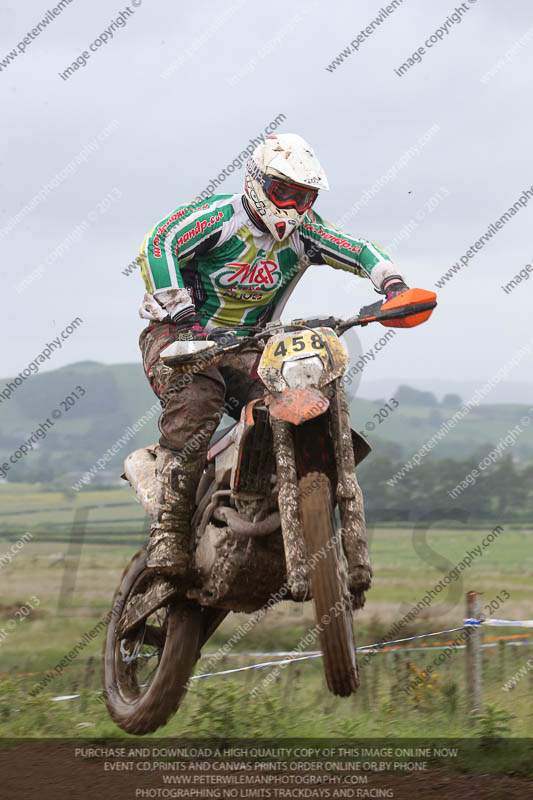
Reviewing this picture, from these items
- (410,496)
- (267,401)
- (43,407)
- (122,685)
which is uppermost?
(43,407)

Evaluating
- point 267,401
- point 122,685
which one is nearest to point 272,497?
point 267,401

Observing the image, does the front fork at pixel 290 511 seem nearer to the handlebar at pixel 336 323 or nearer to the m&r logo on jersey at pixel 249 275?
the handlebar at pixel 336 323

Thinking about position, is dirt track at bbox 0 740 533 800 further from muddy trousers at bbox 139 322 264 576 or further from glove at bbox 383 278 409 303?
glove at bbox 383 278 409 303

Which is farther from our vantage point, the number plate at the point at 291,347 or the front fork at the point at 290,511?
the number plate at the point at 291,347

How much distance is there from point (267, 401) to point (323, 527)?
2.57ft

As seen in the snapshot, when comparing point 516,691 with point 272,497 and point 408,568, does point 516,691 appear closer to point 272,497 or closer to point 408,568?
point 272,497

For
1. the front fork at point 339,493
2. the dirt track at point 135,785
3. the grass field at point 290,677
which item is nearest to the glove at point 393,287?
the front fork at point 339,493

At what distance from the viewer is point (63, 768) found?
264 inches

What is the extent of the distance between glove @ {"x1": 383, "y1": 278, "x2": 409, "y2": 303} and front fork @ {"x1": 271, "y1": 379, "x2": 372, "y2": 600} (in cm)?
109

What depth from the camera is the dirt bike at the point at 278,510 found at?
544 centimetres

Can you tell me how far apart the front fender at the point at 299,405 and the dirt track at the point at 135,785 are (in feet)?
6.95

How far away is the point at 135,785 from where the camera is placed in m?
6.28

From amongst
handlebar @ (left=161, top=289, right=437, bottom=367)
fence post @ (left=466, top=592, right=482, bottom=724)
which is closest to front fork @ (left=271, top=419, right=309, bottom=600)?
handlebar @ (left=161, top=289, right=437, bottom=367)

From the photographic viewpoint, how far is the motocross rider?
250 inches
